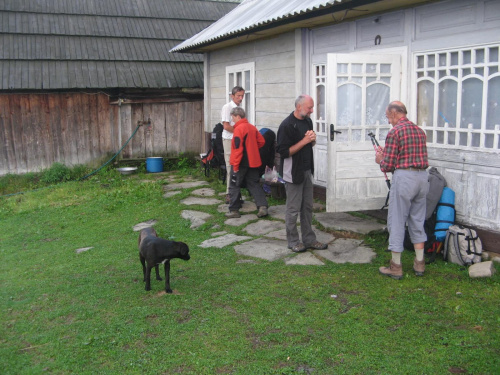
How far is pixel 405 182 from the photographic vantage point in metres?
5.52

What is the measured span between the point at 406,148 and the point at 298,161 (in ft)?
4.38

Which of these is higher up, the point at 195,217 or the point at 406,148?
the point at 406,148

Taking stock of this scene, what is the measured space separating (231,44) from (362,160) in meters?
5.85

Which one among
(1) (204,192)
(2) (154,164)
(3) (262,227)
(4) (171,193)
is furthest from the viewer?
(2) (154,164)

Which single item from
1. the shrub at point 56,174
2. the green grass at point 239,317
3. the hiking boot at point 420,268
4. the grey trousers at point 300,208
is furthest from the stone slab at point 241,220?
the shrub at point 56,174

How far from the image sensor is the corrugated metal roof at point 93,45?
14.2m

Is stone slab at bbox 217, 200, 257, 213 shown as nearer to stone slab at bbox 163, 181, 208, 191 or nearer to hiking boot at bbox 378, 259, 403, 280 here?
stone slab at bbox 163, 181, 208, 191

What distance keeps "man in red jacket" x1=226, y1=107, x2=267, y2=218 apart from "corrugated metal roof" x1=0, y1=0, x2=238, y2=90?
7237mm

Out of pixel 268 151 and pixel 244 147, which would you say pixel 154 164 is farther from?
pixel 244 147

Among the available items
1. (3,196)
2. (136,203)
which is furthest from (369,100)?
(3,196)

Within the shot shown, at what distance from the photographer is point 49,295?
577 cm

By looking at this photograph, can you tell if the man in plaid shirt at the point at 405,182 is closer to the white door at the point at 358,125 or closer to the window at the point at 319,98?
the white door at the point at 358,125

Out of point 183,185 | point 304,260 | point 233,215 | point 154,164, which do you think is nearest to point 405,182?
point 304,260

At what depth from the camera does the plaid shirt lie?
17.9 ft
